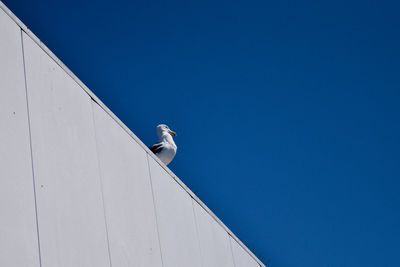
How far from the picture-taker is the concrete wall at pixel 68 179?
12.1 ft

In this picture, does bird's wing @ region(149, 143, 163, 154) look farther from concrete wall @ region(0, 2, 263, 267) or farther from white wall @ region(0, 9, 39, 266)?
white wall @ region(0, 9, 39, 266)

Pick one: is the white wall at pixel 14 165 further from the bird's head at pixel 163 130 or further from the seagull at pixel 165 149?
the bird's head at pixel 163 130

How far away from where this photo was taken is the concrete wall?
3.70 m

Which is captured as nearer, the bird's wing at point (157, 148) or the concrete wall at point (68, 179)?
the concrete wall at point (68, 179)

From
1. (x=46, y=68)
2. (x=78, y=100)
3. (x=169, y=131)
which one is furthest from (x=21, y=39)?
(x=169, y=131)

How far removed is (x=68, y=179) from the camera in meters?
4.26

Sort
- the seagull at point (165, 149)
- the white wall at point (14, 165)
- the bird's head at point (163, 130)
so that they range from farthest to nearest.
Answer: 1. the bird's head at point (163, 130)
2. the seagull at point (165, 149)
3. the white wall at point (14, 165)

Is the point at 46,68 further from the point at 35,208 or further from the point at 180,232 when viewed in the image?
the point at 180,232

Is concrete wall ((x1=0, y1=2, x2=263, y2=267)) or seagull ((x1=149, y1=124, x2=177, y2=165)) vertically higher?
seagull ((x1=149, y1=124, x2=177, y2=165))

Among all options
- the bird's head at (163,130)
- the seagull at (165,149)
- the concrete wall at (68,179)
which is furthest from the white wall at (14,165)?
the bird's head at (163,130)

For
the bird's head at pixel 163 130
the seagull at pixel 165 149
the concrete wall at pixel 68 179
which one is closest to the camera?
the concrete wall at pixel 68 179

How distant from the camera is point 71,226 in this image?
4.06 m

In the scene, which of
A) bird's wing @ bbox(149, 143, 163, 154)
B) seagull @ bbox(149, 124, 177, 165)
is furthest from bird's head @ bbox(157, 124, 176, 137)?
bird's wing @ bbox(149, 143, 163, 154)

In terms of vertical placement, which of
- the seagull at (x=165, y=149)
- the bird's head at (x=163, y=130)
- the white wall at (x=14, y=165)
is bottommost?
the white wall at (x=14, y=165)
